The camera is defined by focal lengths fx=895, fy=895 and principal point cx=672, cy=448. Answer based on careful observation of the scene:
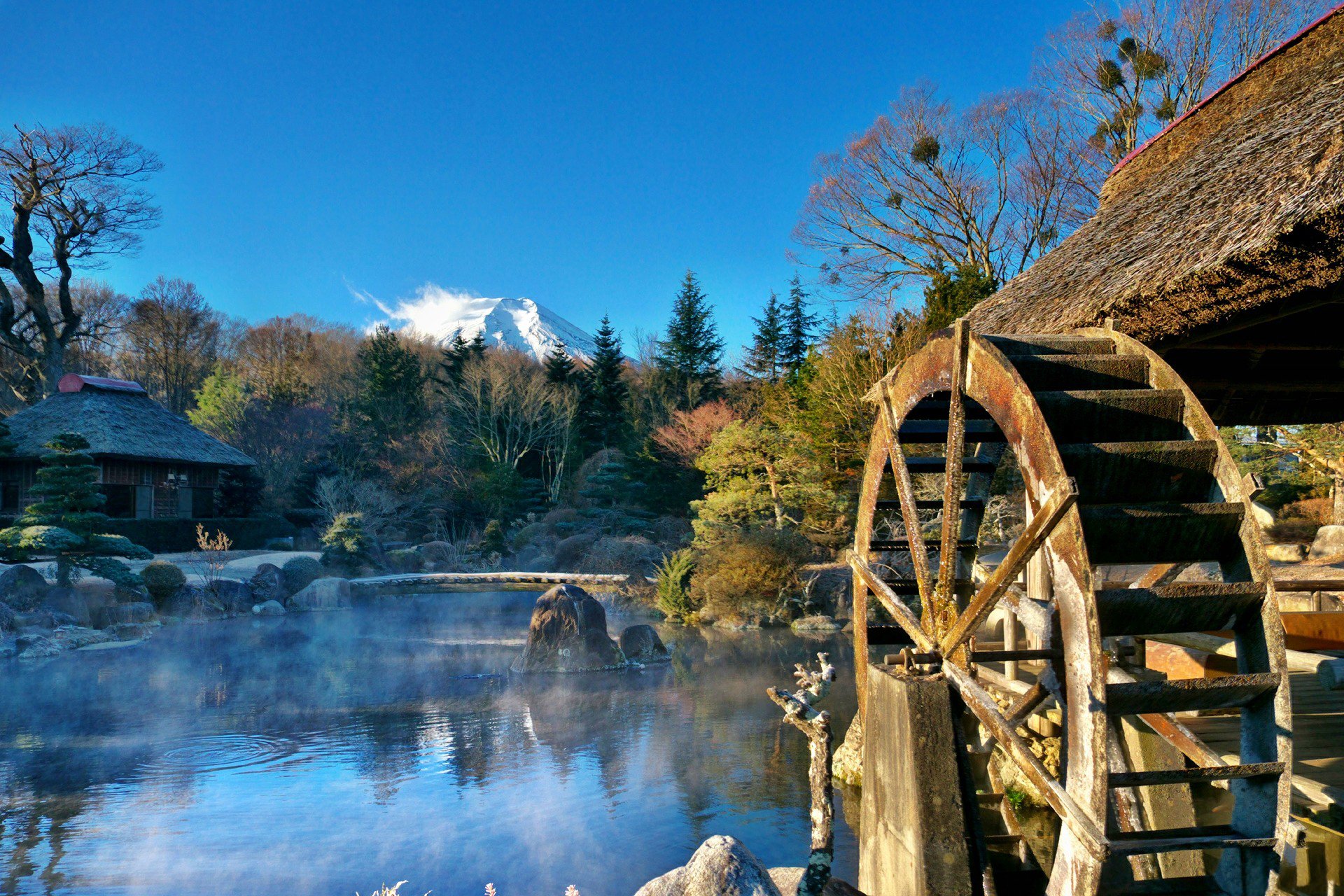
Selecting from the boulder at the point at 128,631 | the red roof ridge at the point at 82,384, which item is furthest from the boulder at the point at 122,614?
the red roof ridge at the point at 82,384

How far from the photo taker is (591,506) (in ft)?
92.1

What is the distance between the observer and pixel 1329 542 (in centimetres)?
1566

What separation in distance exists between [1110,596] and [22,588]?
17.7 m

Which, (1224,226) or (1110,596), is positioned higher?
(1224,226)

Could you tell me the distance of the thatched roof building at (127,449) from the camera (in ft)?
73.4

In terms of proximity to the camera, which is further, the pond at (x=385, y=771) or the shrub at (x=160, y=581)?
the shrub at (x=160, y=581)

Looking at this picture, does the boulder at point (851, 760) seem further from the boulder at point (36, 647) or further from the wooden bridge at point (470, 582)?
the boulder at point (36, 647)

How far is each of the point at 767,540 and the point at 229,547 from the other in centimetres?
1509

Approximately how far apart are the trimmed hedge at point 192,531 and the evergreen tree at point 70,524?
4468 millimetres

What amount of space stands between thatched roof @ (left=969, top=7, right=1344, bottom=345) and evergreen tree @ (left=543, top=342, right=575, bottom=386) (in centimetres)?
2713

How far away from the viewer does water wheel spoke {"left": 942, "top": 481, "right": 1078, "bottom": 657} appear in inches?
135

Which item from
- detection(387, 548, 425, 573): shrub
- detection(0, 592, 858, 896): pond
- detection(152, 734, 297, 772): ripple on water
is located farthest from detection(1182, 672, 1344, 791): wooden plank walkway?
detection(387, 548, 425, 573): shrub

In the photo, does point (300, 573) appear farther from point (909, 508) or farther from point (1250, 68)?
point (1250, 68)

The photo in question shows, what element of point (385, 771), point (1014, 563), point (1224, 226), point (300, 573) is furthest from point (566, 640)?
point (1224, 226)
